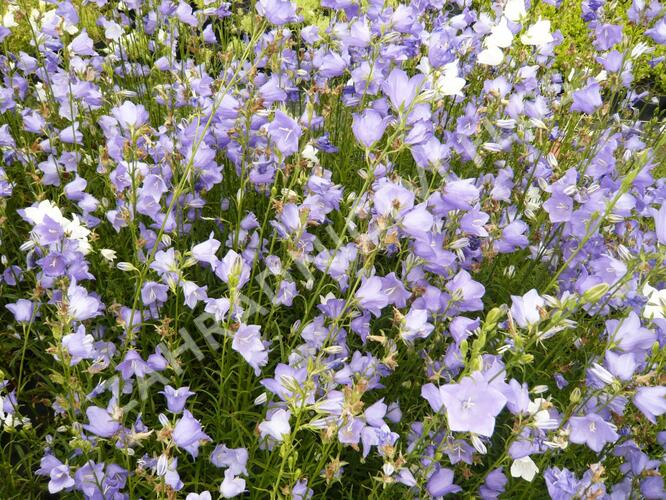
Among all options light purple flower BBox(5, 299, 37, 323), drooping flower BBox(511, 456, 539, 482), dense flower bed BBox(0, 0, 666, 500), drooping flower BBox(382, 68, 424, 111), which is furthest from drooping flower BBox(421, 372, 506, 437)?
light purple flower BBox(5, 299, 37, 323)

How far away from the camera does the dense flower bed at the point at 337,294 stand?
171cm

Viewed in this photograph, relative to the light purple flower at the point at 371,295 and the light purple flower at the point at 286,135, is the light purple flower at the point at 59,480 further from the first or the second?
the light purple flower at the point at 286,135

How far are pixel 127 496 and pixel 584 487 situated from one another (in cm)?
147

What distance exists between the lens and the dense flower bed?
5.60 ft

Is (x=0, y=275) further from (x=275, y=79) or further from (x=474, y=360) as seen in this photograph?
(x=474, y=360)

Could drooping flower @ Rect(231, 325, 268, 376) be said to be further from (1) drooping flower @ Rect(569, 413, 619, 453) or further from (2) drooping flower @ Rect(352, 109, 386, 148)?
(1) drooping flower @ Rect(569, 413, 619, 453)

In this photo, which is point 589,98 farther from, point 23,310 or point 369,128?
point 23,310

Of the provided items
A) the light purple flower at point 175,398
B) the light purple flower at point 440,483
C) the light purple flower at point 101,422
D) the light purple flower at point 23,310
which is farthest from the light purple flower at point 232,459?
the light purple flower at point 23,310

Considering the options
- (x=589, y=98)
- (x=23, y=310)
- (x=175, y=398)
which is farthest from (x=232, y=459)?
(x=589, y=98)

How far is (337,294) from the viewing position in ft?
7.78

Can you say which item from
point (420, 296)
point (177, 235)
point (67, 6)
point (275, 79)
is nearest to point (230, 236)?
point (177, 235)

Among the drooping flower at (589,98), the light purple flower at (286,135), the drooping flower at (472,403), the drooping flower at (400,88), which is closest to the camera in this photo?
the drooping flower at (472,403)

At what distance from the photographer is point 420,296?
2084 millimetres

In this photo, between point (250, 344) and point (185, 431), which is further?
point (250, 344)
